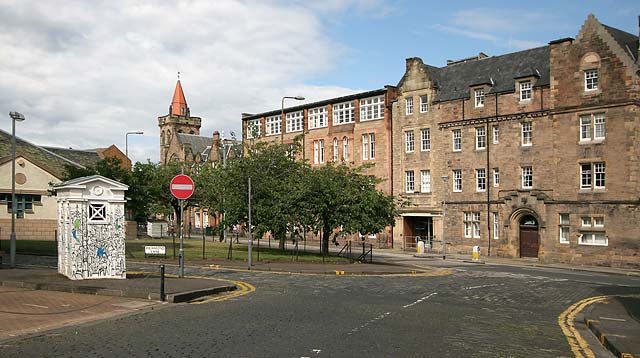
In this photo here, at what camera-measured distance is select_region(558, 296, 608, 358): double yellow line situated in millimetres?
10445

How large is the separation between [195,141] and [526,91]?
73.5 meters

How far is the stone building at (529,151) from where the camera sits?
3759 cm

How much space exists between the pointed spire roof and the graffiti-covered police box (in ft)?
334

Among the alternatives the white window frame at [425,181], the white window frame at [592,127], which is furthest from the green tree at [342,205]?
the white window frame at [425,181]

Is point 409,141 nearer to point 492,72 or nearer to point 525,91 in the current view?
point 492,72

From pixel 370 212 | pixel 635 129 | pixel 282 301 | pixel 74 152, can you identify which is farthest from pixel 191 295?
pixel 74 152

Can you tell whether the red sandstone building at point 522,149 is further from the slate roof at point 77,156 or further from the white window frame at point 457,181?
the slate roof at point 77,156

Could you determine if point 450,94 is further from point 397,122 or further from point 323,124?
point 323,124

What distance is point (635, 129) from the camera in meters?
36.9

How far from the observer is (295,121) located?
2534 inches

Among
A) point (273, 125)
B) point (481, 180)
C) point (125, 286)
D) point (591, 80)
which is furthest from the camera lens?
point (273, 125)

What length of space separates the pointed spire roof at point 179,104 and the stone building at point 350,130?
5561 centimetres

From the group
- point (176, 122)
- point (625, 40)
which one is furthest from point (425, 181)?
point (176, 122)

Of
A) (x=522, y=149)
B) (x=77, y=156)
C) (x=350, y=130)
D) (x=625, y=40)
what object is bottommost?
(x=522, y=149)
